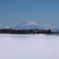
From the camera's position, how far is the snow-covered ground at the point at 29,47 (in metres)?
8.60

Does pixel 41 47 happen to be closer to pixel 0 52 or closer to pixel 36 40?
pixel 36 40

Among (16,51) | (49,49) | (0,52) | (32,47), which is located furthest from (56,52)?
(0,52)

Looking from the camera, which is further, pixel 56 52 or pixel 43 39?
pixel 43 39

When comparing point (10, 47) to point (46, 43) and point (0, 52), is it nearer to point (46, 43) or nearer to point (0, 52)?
point (0, 52)

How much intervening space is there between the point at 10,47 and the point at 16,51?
304mm

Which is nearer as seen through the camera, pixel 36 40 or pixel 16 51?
pixel 16 51

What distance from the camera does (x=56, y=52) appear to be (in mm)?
8828

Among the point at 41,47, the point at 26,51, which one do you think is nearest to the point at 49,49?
the point at 41,47

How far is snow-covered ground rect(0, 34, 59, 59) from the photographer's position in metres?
8.60

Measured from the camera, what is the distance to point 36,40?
31.0 feet

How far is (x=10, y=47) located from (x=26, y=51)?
2.14 ft

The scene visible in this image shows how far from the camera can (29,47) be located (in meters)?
9.04

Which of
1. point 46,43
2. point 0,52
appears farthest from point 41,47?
point 0,52

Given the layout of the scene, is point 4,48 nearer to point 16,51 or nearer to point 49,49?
point 16,51
